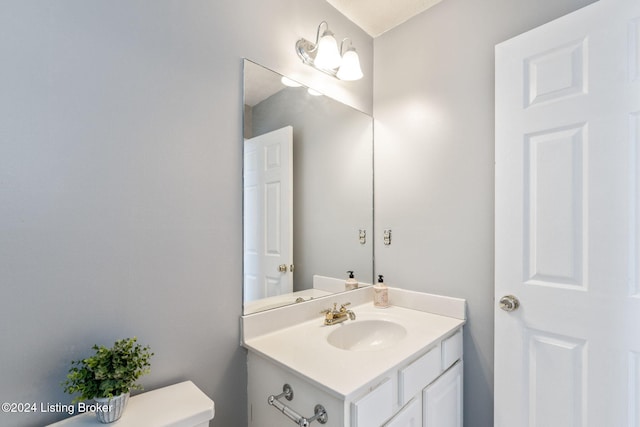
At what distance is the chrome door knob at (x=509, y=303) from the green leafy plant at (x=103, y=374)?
4.36 feet

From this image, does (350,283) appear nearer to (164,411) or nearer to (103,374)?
(164,411)

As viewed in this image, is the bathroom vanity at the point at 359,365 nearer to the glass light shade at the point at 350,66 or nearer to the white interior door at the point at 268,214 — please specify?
the white interior door at the point at 268,214

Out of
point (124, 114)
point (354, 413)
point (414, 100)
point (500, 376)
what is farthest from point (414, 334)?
point (124, 114)

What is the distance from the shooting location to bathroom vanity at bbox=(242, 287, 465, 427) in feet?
2.96

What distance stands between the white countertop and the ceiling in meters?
1.60

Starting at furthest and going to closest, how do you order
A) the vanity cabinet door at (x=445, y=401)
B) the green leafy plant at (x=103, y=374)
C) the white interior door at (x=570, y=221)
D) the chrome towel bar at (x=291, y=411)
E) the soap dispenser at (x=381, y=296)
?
1. the soap dispenser at (x=381, y=296)
2. the vanity cabinet door at (x=445, y=401)
3. the white interior door at (x=570, y=221)
4. the chrome towel bar at (x=291, y=411)
5. the green leafy plant at (x=103, y=374)

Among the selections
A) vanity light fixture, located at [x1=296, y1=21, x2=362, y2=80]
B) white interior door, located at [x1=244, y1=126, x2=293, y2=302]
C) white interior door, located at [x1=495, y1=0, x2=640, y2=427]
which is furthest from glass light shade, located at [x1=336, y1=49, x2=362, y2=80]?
white interior door, located at [x1=495, y1=0, x2=640, y2=427]

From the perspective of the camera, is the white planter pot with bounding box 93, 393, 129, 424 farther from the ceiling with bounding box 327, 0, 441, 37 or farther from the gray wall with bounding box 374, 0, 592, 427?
the ceiling with bounding box 327, 0, 441, 37

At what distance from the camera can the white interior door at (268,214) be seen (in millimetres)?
1237

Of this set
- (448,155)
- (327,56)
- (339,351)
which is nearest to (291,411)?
(339,351)

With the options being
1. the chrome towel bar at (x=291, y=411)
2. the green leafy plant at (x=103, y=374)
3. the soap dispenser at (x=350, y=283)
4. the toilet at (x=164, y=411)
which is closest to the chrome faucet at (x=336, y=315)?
the soap dispenser at (x=350, y=283)

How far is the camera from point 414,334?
4.17ft

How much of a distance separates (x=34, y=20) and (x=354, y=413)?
1383mm

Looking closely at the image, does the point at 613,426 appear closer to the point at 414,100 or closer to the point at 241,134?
the point at 414,100
